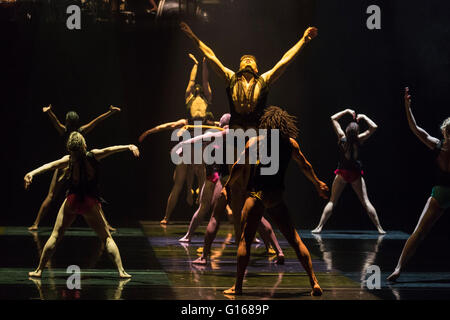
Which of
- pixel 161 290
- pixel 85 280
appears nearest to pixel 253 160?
pixel 161 290

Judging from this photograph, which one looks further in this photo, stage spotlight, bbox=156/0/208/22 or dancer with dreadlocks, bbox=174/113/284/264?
stage spotlight, bbox=156/0/208/22

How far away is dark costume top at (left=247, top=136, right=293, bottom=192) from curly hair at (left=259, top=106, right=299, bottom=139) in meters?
0.07

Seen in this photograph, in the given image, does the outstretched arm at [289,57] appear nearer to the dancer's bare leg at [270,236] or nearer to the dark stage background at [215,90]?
the dancer's bare leg at [270,236]

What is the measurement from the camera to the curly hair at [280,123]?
994 cm

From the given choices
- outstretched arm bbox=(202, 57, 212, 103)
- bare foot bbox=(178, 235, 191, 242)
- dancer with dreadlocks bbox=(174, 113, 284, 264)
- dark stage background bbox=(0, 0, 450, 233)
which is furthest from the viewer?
dark stage background bbox=(0, 0, 450, 233)

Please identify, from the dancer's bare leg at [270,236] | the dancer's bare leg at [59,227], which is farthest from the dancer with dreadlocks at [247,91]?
the dancer's bare leg at [59,227]

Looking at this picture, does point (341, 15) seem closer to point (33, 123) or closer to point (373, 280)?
point (33, 123)

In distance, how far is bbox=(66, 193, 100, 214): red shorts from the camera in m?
10.7

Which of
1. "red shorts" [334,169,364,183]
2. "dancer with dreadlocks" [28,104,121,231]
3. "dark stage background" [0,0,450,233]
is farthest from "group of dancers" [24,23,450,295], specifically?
"dark stage background" [0,0,450,233]

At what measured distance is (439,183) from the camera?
11.0 m

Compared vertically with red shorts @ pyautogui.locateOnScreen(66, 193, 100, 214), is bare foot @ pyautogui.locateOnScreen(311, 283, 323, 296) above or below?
below

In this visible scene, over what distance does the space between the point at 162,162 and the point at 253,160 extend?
29.2 feet

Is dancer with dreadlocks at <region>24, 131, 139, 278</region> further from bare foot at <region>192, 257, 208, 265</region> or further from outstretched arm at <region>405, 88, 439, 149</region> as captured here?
outstretched arm at <region>405, 88, 439, 149</region>
